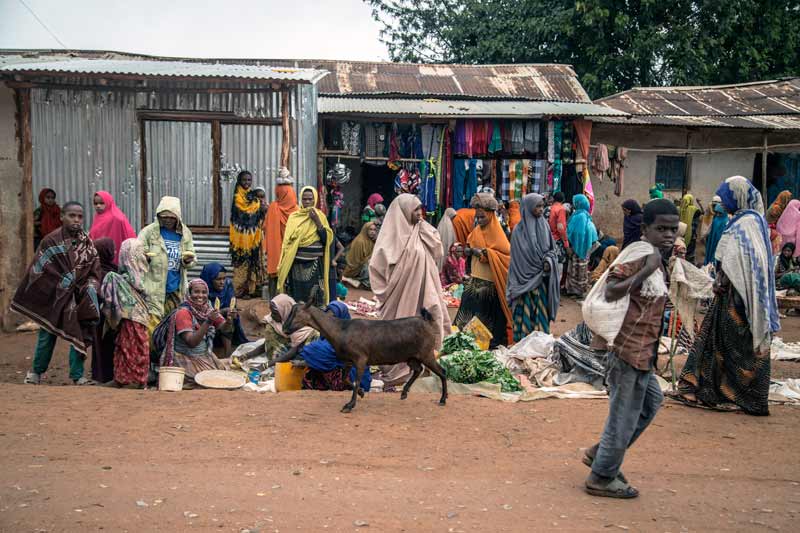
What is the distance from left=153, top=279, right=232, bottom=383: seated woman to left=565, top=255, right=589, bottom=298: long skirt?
7.85 meters

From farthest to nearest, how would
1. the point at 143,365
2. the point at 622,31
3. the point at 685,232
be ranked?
the point at 622,31, the point at 685,232, the point at 143,365

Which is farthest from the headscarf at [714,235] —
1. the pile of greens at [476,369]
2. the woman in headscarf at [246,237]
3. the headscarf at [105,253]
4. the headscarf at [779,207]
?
the headscarf at [105,253]

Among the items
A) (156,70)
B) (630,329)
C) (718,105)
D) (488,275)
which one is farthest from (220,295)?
(718,105)

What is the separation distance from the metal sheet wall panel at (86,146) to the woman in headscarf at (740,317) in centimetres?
748

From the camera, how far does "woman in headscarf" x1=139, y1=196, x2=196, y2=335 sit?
722 centimetres

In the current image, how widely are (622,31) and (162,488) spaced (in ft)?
66.1

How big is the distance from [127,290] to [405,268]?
2.53 metres

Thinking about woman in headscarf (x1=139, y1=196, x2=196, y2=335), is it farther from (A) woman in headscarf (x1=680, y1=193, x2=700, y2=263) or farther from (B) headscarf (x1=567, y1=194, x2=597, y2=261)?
(A) woman in headscarf (x1=680, y1=193, x2=700, y2=263)

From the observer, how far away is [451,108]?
13859mm

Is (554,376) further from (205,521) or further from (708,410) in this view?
(205,521)

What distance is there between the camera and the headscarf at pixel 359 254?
45.0 ft

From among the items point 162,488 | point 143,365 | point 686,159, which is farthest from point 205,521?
point 686,159

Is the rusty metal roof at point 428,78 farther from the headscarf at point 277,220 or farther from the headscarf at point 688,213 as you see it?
the headscarf at point 277,220

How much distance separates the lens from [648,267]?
13.4ft
